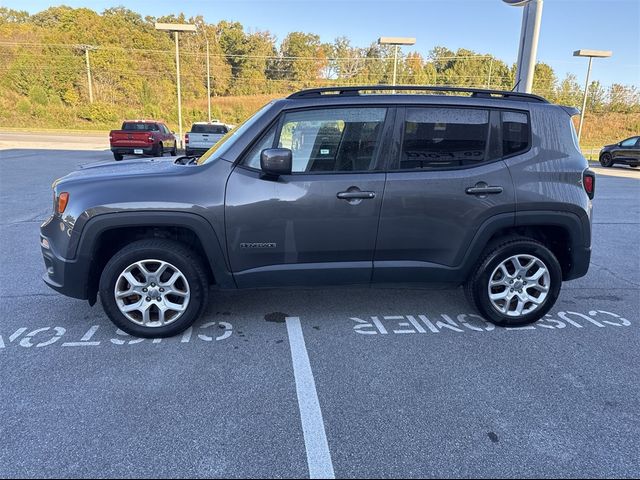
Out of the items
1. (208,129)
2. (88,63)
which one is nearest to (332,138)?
(208,129)

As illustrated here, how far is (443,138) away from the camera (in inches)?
138

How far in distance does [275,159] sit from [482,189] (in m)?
1.65

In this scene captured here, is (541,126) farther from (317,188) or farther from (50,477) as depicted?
(50,477)

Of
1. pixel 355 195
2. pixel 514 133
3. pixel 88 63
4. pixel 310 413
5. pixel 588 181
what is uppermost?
pixel 88 63

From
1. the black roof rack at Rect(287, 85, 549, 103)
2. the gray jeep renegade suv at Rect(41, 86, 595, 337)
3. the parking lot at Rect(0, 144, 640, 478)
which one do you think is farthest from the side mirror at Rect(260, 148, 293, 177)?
the parking lot at Rect(0, 144, 640, 478)

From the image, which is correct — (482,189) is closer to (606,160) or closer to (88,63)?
(606,160)

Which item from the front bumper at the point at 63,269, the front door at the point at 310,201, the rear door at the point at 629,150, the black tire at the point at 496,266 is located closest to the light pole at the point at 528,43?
the black tire at the point at 496,266

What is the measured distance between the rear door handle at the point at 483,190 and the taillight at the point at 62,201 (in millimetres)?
3036

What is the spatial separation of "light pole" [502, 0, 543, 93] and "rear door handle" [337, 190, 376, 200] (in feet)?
19.2

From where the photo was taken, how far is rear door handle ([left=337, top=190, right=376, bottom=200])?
331 cm

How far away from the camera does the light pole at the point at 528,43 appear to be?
303 inches

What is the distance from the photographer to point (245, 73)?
66625 millimetres

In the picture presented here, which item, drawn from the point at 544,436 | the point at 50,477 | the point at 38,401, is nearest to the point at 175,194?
the point at 38,401

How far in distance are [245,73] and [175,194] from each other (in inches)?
2712
